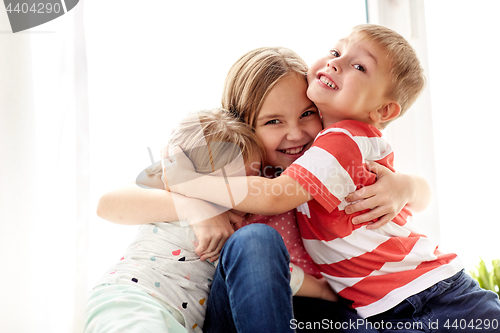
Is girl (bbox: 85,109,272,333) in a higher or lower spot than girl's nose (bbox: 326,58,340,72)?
lower

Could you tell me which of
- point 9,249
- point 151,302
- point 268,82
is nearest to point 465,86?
point 268,82

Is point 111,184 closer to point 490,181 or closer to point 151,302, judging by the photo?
point 151,302

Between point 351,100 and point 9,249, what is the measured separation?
0.72 meters

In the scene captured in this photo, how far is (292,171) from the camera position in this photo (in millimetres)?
799

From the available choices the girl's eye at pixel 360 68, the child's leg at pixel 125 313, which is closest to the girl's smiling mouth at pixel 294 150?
the girl's eye at pixel 360 68

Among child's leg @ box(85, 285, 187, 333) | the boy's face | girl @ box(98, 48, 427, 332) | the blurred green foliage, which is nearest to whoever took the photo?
child's leg @ box(85, 285, 187, 333)

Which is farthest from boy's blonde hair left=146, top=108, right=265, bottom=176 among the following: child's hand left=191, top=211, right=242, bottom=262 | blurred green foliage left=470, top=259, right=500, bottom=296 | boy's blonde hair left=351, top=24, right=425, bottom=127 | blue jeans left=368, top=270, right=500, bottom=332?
blurred green foliage left=470, top=259, right=500, bottom=296

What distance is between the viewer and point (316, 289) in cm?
88

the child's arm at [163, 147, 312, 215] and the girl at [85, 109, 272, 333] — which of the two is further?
→ the child's arm at [163, 147, 312, 215]

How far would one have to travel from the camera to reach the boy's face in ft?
2.89

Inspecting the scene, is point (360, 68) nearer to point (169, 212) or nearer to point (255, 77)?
point (255, 77)

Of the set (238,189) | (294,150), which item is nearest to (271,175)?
(294,150)

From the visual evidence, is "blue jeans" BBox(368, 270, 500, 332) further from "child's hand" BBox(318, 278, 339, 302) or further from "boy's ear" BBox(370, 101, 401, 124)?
"boy's ear" BBox(370, 101, 401, 124)

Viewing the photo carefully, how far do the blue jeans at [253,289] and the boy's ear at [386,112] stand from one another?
39 centimetres
